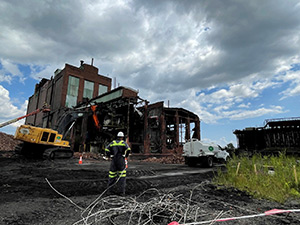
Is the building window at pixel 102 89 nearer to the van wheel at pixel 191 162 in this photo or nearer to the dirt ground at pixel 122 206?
the van wheel at pixel 191 162

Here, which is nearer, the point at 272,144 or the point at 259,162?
the point at 259,162

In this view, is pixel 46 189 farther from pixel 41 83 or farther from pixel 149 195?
pixel 41 83

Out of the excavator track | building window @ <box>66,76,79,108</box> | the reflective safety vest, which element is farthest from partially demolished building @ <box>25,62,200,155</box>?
the reflective safety vest

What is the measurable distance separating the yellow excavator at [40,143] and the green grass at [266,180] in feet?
41.4

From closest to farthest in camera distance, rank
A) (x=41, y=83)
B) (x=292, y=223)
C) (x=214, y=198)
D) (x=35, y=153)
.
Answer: (x=292, y=223) → (x=214, y=198) → (x=35, y=153) → (x=41, y=83)

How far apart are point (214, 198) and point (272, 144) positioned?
91.0 ft

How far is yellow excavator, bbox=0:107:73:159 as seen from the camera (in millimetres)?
13250

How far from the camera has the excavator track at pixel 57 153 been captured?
13.7 meters

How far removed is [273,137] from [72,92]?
33914 millimetres

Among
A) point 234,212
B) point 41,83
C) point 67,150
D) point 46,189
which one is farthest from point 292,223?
point 41,83

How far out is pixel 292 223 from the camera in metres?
3.33

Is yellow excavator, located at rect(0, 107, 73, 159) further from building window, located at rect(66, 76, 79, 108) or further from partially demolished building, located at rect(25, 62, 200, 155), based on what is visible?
building window, located at rect(66, 76, 79, 108)

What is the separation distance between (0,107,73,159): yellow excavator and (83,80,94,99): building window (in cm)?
2068

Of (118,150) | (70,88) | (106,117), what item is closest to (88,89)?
A: (70,88)
